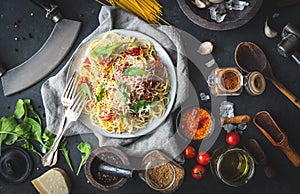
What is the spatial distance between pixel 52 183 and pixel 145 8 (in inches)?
64.0

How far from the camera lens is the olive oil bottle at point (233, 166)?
12.3 feet

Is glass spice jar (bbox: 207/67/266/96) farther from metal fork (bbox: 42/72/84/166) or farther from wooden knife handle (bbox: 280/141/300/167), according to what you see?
metal fork (bbox: 42/72/84/166)

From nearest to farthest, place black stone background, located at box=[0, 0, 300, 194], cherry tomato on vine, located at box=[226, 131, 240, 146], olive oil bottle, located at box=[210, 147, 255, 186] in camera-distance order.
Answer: olive oil bottle, located at box=[210, 147, 255, 186], cherry tomato on vine, located at box=[226, 131, 240, 146], black stone background, located at box=[0, 0, 300, 194]

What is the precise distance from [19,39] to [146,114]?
4.19ft

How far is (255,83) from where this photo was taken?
388cm

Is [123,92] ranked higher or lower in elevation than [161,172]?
higher

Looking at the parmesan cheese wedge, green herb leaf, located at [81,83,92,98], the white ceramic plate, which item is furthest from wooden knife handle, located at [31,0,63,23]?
the parmesan cheese wedge

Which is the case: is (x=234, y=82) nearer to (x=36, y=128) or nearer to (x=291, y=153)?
(x=291, y=153)

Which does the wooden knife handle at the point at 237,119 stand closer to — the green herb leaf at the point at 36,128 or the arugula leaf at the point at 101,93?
the arugula leaf at the point at 101,93

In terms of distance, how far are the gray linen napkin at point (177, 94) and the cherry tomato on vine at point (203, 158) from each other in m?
0.18

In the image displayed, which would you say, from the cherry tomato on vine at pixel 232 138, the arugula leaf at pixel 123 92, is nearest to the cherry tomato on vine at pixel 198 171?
the cherry tomato on vine at pixel 232 138

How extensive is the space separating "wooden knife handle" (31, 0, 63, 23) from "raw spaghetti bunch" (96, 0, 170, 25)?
1.43 ft

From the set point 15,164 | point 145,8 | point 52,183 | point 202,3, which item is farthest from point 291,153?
point 15,164

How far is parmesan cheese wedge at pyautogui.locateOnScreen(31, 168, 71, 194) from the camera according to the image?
4000 millimetres
